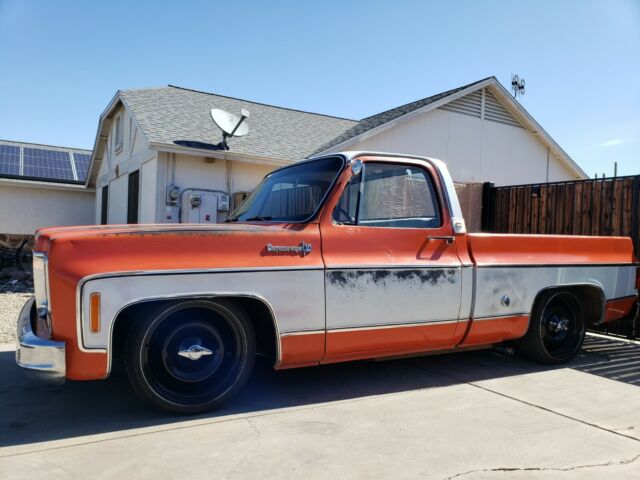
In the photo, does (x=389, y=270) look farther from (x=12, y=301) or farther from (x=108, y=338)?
(x=12, y=301)

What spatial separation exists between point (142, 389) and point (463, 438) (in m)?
2.08

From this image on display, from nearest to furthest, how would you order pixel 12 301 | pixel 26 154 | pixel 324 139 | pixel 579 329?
pixel 579 329 < pixel 12 301 < pixel 324 139 < pixel 26 154

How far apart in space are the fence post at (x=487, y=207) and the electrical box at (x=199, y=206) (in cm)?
574

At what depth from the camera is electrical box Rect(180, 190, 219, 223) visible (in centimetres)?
1097

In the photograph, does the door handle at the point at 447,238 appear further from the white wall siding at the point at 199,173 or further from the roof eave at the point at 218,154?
the white wall siding at the point at 199,173

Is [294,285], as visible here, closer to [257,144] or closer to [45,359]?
[45,359]

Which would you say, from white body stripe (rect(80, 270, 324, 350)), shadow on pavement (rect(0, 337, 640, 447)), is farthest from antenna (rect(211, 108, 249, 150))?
white body stripe (rect(80, 270, 324, 350))

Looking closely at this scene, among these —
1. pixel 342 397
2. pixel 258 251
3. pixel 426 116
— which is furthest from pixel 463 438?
pixel 426 116

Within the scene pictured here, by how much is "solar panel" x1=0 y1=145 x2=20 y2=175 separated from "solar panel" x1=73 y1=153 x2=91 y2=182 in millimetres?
2118

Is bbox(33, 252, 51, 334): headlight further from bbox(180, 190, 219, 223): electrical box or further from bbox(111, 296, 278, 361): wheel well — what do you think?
bbox(180, 190, 219, 223): electrical box

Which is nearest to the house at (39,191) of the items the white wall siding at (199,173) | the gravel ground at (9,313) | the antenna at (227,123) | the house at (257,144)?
the house at (257,144)

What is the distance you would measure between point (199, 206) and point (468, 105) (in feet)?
25.7

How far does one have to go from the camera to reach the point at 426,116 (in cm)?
1315

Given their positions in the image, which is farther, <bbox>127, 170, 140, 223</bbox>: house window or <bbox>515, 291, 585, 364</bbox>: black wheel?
<bbox>127, 170, 140, 223</bbox>: house window
